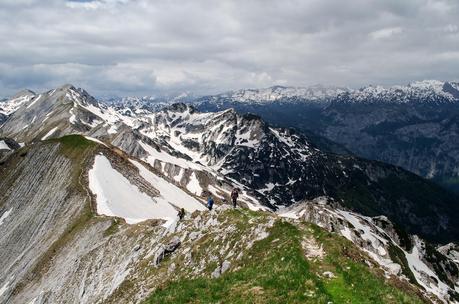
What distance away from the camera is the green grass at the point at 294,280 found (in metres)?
29.0

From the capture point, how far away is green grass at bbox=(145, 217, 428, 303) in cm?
2898

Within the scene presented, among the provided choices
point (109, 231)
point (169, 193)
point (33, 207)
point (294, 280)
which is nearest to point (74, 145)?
point (33, 207)

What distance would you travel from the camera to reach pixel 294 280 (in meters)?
30.8

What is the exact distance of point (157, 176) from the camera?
148 meters

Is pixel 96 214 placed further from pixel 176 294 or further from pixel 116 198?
pixel 176 294

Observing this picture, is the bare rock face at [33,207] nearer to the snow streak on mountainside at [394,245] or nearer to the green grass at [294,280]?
the green grass at [294,280]

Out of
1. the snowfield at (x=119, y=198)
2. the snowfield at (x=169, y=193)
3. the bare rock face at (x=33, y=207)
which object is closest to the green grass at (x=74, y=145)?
the bare rock face at (x=33, y=207)

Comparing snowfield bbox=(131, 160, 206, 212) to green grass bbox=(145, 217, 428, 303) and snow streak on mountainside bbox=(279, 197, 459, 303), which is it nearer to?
snow streak on mountainside bbox=(279, 197, 459, 303)

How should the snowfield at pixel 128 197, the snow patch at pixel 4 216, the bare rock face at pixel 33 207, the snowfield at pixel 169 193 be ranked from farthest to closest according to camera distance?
the snowfield at pixel 169 193
the snow patch at pixel 4 216
the snowfield at pixel 128 197
the bare rock face at pixel 33 207

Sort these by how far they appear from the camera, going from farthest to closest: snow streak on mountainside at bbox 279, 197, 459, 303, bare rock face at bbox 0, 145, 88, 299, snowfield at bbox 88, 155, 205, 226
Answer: snow streak on mountainside at bbox 279, 197, 459, 303, snowfield at bbox 88, 155, 205, 226, bare rock face at bbox 0, 145, 88, 299

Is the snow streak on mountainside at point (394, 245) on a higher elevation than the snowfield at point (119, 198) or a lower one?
lower

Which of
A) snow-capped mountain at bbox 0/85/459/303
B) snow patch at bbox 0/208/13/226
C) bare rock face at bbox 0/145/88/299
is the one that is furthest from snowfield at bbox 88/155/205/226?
snow patch at bbox 0/208/13/226

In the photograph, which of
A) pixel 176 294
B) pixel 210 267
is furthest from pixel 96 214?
pixel 176 294

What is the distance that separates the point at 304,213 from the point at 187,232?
11679cm
